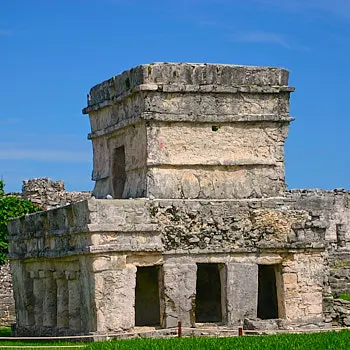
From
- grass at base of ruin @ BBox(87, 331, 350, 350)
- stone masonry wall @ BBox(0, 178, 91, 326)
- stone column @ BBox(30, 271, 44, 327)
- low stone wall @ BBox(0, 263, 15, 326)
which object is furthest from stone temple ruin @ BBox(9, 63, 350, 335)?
stone masonry wall @ BBox(0, 178, 91, 326)

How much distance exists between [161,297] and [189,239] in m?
1.23

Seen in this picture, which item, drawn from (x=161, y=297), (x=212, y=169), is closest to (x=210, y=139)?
(x=212, y=169)

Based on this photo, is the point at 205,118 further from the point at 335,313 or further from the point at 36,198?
the point at 36,198

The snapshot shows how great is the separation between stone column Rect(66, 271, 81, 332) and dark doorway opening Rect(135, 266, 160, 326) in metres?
1.61

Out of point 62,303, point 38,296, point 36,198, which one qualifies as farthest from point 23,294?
point 36,198

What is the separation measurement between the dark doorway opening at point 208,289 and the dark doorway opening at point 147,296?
0.96 meters

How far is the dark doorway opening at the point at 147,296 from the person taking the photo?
2288 cm

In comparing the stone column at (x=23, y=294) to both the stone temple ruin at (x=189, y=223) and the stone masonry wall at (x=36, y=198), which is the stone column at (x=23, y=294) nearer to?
the stone temple ruin at (x=189, y=223)

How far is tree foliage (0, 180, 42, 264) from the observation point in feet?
96.1

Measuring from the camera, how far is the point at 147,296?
23.0 meters

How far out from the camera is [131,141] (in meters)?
22.3

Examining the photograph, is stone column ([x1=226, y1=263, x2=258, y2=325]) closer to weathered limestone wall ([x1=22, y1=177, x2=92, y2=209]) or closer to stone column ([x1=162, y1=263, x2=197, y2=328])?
stone column ([x1=162, y1=263, x2=197, y2=328])

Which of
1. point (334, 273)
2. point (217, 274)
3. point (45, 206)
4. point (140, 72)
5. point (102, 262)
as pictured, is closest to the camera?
point (102, 262)

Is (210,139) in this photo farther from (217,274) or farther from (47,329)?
(47,329)
